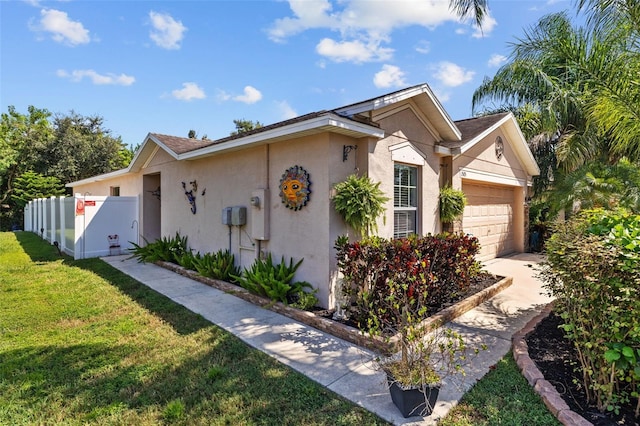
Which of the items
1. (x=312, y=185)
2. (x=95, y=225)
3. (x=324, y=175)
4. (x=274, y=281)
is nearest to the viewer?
(x=324, y=175)

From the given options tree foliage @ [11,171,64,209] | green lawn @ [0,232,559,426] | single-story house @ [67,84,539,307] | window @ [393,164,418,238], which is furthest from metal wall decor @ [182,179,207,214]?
tree foliage @ [11,171,64,209]

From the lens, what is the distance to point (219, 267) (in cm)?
773

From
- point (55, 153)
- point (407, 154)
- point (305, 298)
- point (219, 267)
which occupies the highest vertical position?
point (55, 153)

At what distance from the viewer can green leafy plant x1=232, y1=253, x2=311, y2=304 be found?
19.7ft

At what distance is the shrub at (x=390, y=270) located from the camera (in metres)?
4.82

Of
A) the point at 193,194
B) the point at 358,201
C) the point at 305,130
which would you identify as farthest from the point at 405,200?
the point at 193,194

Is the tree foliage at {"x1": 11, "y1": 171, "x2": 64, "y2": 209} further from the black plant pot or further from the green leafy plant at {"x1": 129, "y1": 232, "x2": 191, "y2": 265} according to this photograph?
the black plant pot

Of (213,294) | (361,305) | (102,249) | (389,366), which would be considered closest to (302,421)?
(389,366)

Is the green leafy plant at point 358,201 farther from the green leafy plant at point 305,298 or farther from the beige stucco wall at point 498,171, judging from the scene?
the beige stucco wall at point 498,171

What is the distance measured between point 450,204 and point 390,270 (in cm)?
393

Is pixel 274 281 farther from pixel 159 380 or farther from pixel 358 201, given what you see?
pixel 159 380

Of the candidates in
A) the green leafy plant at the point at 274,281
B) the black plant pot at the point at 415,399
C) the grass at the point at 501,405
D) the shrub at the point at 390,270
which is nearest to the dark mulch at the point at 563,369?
the grass at the point at 501,405

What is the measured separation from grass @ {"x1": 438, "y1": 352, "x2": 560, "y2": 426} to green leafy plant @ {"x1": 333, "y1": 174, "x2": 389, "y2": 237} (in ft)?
9.35

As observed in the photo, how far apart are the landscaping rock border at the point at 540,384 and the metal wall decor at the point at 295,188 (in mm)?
3928
